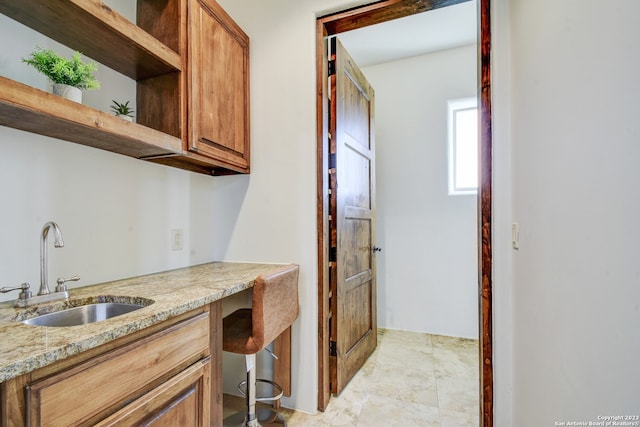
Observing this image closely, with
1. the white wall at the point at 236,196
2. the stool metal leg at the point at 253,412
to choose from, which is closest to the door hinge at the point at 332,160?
the white wall at the point at 236,196

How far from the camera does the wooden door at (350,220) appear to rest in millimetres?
1885

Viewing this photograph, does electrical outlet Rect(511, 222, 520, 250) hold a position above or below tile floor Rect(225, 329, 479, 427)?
above

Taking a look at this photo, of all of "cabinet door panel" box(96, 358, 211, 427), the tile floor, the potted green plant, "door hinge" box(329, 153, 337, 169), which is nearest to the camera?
"cabinet door panel" box(96, 358, 211, 427)

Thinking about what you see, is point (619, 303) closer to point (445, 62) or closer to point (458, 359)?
point (458, 359)

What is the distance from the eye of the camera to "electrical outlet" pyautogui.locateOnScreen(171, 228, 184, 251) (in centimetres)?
172

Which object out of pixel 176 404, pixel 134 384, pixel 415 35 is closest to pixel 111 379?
pixel 134 384

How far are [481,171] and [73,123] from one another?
1.71 metres

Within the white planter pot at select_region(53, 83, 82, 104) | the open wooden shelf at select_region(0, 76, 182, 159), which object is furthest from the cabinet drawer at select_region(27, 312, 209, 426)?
the white planter pot at select_region(53, 83, 82, 104)

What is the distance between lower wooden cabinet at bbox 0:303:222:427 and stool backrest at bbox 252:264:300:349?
0.60 ft

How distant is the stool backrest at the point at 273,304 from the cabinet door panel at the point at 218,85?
728 millimetres

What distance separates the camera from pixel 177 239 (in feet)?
5.74

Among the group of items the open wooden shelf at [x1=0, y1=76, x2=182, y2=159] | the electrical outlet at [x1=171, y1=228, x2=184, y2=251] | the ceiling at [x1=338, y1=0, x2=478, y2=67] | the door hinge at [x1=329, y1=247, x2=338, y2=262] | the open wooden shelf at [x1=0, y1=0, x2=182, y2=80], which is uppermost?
the ceiling at [x1=338, y1=0, x2=478, y2=67]

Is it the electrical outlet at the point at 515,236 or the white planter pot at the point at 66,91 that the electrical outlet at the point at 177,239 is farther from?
the electrical outlet at the point at 515,236

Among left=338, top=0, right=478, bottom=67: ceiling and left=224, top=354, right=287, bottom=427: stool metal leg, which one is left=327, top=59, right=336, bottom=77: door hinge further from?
left=224, top=354, right=287, bottom=427: stool metal leg
